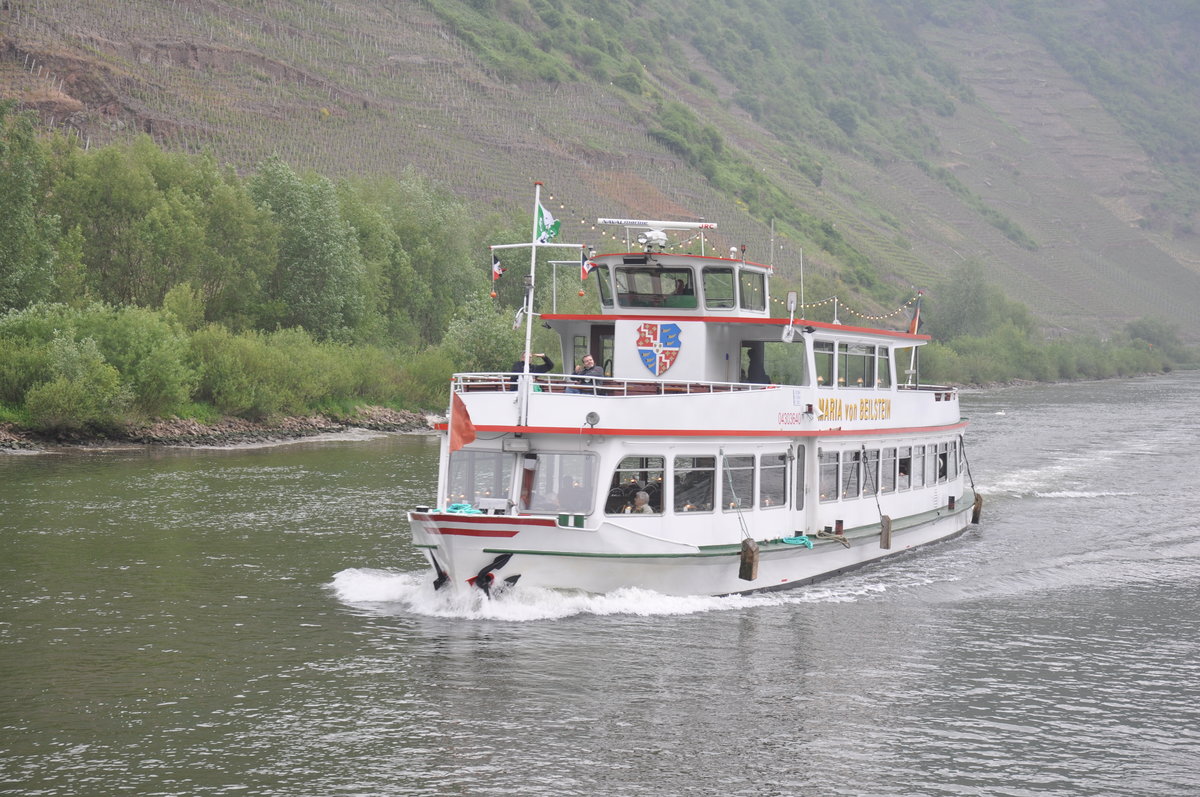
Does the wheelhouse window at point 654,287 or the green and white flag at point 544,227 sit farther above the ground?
the green and white flag at point 544,227

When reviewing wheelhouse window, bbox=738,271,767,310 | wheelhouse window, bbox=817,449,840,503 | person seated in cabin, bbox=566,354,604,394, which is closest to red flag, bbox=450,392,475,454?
person seated in cabin, bbox=566,354,604,394

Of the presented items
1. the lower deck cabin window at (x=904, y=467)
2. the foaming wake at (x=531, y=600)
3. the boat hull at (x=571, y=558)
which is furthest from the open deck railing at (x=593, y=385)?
the lower deck cabin window at (x=904, y=467)

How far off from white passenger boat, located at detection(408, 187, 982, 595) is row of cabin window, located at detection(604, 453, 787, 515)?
4 centimetres

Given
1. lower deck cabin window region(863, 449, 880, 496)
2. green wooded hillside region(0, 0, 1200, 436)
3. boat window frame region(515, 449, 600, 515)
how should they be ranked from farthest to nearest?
green wooded hillside region(0, 0, 1200, 436) → lower deck cabin window region(863, 449, 880, 496) → boat window frame region(515, 449, 600, 515)

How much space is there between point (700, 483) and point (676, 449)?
105cm

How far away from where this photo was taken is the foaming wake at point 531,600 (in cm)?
2262

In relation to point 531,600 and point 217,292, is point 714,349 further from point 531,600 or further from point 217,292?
point 217,292

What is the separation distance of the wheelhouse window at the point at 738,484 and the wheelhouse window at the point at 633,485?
1.48 m

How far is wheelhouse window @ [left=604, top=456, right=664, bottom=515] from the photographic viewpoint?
22875 millimetres

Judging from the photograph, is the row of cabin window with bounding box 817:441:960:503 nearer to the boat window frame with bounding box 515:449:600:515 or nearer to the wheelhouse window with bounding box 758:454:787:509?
the wheelhouse window with bounding box 758:454:787:509

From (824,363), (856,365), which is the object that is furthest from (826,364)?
(856,365)

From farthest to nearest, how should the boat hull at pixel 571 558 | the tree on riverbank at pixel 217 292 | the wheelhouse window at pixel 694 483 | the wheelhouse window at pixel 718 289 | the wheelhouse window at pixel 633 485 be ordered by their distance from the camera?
the tree on riverbank at pixel 217 292
the wheelhouse window at pixel 718 289
the wheelhouse window at pixel 694 483
the wheelhouse window at pixel 633 485
the boat hull at pixel 571 558

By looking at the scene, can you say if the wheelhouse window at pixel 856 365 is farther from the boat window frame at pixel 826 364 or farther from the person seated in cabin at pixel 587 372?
the person seated in cabin at pixel 587 372

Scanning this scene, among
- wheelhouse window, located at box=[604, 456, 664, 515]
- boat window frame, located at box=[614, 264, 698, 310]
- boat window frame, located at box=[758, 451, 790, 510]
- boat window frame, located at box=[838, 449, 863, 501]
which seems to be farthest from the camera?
boat window frame, located at box=[838, 449, 863, 501]
